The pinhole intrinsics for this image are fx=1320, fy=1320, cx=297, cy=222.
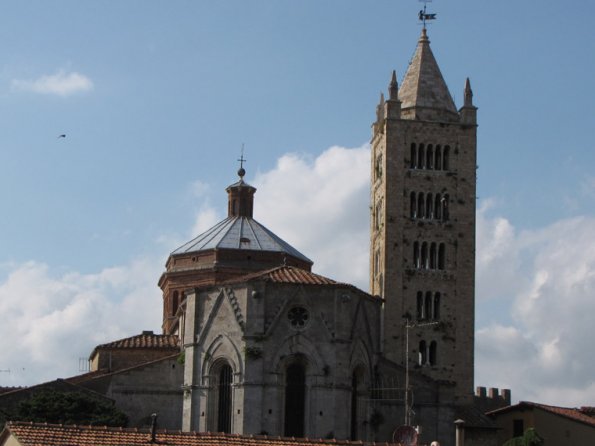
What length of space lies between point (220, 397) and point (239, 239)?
58.1ft

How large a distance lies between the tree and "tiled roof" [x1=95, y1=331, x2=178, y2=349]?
8088mm

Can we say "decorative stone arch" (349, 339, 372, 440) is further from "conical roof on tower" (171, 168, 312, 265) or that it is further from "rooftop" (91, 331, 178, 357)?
"conical roof on tower" (171, 168, 312, 265)

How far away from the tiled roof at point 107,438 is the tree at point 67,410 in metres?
22.3

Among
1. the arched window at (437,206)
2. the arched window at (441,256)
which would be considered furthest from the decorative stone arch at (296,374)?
the arched window at (437,206)

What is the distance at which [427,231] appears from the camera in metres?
69.3

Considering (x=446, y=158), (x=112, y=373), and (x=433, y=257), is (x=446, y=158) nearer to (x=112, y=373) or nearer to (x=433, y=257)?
(x=433, y=257)

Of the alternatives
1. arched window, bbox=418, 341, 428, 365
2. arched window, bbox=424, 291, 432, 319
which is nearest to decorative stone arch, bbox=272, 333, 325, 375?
arched window, bbox=418, 341, 428, 365

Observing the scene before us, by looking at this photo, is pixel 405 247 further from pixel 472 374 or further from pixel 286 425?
pixel 286 425

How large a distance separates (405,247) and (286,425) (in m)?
16.0

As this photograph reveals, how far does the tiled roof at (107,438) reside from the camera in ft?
103

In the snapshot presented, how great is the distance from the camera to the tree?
54.9 m

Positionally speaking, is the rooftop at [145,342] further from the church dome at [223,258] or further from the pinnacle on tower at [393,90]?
the pinnacle on tower at [393,90]

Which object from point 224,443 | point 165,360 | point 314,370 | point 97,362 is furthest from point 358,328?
point 224,443

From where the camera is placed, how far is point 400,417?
59.3 meters
